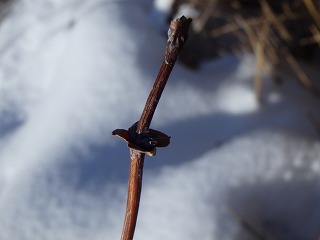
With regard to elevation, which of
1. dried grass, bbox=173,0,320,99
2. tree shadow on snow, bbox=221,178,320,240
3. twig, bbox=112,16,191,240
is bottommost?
twig, bbox=112,16,191,240

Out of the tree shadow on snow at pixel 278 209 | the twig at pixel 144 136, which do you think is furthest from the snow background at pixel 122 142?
the twig at pixel 144 136

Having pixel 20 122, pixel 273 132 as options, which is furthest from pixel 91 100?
pixel 273 132

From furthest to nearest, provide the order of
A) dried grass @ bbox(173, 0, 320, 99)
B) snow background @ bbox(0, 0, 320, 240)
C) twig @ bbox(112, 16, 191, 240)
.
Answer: dried grass @ bbox(173, 0, 320, 99) → snow background @ bbox(0, 0, 320, 240) → twig @ bbox(112, 16, 191, 240)

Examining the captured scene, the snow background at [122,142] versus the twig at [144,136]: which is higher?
the snow background at [122,142]

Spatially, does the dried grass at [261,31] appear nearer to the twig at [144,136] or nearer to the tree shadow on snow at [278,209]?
the tree shadow on snow at [278,209]

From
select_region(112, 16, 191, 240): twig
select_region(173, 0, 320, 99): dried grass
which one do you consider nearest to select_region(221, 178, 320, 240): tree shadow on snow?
select_region(173, 0, 320, 99): dried grass

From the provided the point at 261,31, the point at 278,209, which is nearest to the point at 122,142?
the point at 278,209

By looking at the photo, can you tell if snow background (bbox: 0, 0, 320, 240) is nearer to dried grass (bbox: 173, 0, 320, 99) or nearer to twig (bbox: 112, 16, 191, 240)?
dried grass (bbox: 173, 0, 320, 99)
